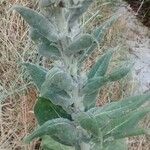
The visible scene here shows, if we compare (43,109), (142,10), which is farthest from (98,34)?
(142,10)

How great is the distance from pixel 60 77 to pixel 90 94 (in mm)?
179

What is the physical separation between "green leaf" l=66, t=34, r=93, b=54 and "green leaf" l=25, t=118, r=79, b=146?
216 mm

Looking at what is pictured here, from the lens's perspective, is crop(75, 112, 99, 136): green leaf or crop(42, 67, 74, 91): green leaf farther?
crop(75, 112, 99, 136): green leaf

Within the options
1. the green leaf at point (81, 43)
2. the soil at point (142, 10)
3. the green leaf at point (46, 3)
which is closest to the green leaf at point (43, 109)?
the green leaf at point (81, 43)

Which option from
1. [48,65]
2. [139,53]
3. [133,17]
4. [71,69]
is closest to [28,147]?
[48,65]

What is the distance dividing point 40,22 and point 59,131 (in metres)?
0.31

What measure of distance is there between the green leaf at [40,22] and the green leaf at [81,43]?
4cm

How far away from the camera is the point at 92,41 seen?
3.69 ft

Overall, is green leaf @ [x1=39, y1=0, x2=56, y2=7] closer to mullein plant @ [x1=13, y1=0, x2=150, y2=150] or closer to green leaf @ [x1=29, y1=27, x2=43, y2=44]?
mullein plant @ [x1=13, y1=0, x2=150, y2=150]

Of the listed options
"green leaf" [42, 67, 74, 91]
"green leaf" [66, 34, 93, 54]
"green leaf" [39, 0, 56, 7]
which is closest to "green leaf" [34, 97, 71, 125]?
"green leaf" [42, 67, 74, 91]

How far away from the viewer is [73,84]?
1195 mm

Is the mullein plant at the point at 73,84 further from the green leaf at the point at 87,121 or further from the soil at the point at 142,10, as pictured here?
the soil at the point at 142,10

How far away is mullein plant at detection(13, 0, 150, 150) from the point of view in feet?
3.62

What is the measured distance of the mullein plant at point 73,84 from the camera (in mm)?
1103
